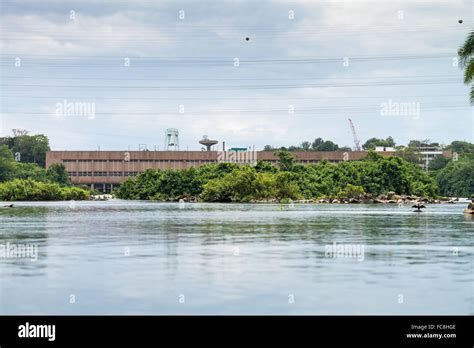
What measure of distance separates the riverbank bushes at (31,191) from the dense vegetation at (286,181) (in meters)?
20.5

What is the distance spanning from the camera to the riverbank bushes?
154500 millimetres

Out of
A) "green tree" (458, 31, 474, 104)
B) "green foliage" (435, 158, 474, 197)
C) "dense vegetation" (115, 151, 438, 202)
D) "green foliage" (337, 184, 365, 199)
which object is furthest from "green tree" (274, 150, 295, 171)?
"green tree" (458, 31, 474, 104)

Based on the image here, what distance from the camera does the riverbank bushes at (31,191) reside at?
154m

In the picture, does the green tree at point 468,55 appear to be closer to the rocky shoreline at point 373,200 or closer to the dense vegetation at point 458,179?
the rocky shoreline at point 373,200

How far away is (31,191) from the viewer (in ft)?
519

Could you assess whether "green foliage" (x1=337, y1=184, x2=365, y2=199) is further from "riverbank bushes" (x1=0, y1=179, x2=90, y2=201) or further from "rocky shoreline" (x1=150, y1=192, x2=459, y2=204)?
"riverbank bushes" (x1=0, y1=179, x2=90, y2=201)

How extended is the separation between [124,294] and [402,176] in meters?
138

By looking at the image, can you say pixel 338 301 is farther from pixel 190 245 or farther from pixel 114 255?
pixel 190 245

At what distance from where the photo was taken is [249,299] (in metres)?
22.5

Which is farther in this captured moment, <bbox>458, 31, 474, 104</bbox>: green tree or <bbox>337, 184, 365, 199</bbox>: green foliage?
<bbox>337, 184, 365, 199</bbox>: green foliage

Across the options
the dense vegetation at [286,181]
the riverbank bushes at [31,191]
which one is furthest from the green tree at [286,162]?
the riverbank bushes at [31,191]

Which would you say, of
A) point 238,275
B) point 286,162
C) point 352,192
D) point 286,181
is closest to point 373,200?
point 352,192

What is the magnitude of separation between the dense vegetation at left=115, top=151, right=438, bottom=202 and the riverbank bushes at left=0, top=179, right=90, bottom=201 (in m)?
20.5
